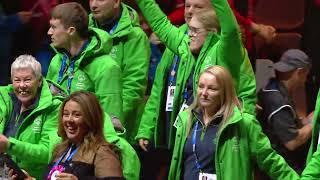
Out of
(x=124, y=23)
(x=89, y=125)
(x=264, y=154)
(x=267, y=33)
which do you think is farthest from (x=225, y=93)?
(x=267, y=33)

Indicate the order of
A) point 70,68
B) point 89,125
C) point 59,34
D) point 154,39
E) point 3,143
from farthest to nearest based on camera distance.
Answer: point 154,39, point 70,68, point 59,34, point 3,143, point 89,125

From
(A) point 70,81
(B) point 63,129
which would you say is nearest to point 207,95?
(B) point 63,129

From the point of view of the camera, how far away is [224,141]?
6.79m

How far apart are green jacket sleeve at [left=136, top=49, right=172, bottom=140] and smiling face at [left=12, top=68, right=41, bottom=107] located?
1.04 metres

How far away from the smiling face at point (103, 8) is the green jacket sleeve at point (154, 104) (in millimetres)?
524

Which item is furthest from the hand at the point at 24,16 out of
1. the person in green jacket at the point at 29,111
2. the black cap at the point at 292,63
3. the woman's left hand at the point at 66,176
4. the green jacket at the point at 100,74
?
the woman's left hand at the point at 66,176

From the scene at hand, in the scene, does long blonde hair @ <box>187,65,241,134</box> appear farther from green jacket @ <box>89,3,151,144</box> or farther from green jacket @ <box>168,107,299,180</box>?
green jacket @ <box>89,3,151,144</box>

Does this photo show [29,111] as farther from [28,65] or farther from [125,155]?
[125,155]

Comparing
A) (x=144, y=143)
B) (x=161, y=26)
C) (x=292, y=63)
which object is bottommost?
(x=144, y=143)

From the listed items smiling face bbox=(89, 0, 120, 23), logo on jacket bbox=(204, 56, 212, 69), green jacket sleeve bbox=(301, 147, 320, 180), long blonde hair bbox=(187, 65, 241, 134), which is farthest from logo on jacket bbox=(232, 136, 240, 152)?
smiling face bbox=(89, 0, 120, 23)

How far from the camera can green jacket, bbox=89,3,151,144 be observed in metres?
8.34

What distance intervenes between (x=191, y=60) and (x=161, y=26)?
0.49 meters

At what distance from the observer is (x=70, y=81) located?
312 inches

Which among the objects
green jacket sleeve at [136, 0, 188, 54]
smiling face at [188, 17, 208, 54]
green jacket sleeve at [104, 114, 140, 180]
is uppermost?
Answer: green jacket sleeve at [136, 0, 188, 54]
